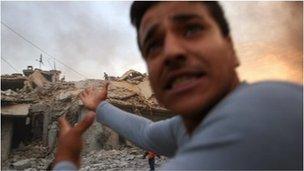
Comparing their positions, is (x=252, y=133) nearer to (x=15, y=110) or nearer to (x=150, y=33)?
(x=150, y=33)

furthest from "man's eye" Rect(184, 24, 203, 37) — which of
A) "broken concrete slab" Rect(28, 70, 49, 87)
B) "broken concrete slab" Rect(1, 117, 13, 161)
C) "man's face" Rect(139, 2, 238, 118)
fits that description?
"broken concrete slab" Rect(28, 70, 49, 87)

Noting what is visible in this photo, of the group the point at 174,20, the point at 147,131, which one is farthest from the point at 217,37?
the point at 147,131

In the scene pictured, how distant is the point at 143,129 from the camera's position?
6.16 feet

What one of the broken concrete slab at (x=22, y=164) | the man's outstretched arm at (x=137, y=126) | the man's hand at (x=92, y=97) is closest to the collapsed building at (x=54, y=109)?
the broken concrete slab at (x=22, y=164)

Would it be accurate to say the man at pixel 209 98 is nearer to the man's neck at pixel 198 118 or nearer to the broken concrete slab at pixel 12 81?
the man's neck at pixel 198 118

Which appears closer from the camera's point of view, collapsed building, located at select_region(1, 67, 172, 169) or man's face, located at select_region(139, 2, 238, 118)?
man's face, located at select_region(139, 2, 238, 118)

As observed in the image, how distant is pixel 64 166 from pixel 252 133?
0.67m

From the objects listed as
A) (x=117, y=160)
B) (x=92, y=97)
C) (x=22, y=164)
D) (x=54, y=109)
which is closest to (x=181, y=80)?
(x=92, y=97)

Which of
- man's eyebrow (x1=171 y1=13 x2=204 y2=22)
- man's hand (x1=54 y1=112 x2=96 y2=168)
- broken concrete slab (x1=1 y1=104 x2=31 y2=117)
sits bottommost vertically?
man's hand (x1=54 y1=112 x2=96 y2=168)

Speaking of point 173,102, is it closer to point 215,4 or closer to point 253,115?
point 253,115

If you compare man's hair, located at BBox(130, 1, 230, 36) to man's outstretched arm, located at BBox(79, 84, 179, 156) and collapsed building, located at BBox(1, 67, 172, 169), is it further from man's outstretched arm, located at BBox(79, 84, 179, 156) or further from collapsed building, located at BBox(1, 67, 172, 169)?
collapsed building, located at BBox(1, 67, 172, 169)

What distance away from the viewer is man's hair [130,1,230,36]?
126 cm

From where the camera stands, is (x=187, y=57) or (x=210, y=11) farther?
(x=210, y=11)

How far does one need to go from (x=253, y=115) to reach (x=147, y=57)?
1.57 ft
